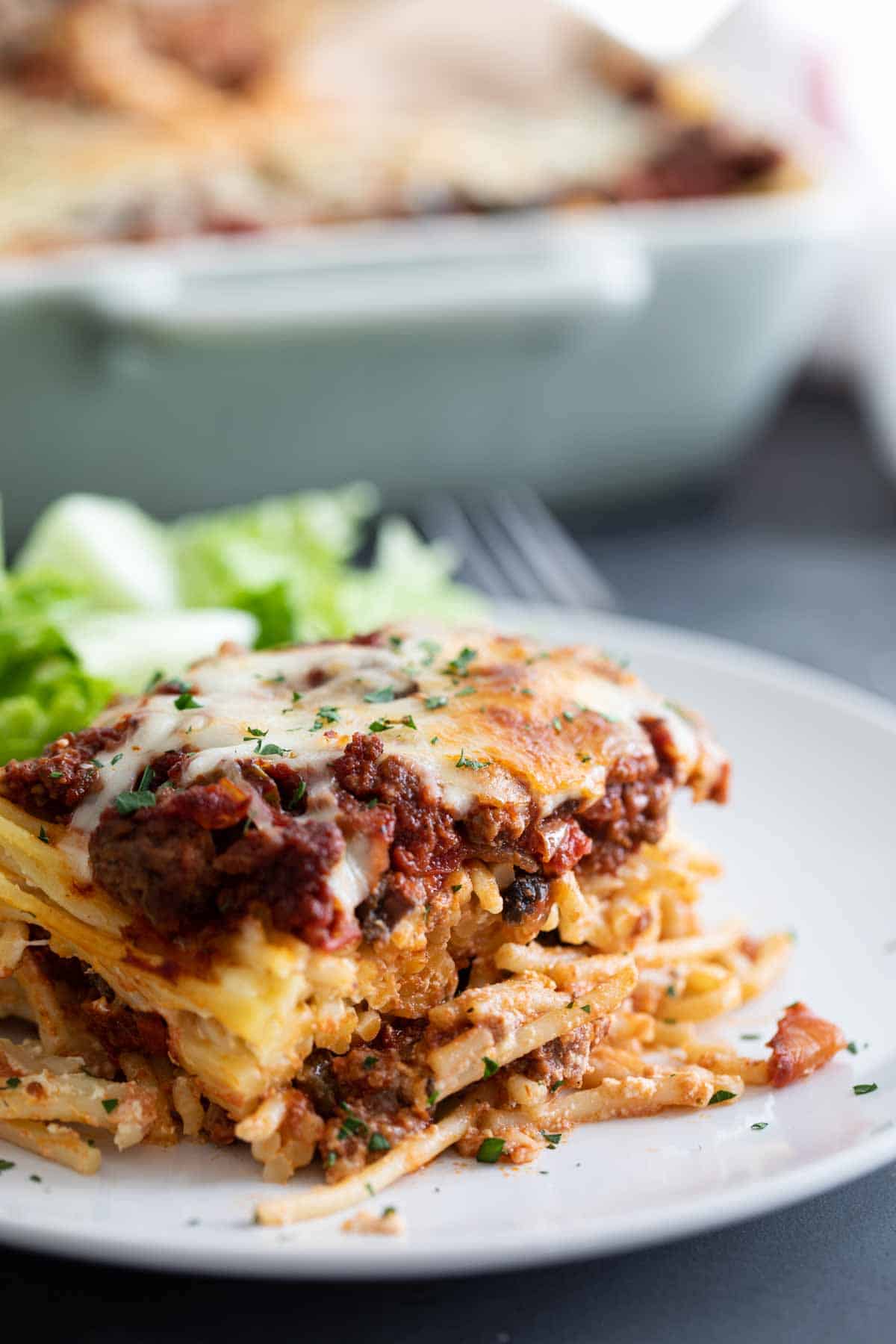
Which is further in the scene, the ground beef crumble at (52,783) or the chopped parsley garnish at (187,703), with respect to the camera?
the chopped parsley garnish at (187,703)

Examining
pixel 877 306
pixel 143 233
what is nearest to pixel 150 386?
pixel 143 233

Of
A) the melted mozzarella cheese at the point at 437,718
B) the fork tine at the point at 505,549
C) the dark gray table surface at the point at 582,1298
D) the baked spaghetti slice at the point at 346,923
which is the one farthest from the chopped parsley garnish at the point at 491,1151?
the fork tine at the point at 505,549

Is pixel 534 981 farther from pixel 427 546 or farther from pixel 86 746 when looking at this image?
pixel 427 546

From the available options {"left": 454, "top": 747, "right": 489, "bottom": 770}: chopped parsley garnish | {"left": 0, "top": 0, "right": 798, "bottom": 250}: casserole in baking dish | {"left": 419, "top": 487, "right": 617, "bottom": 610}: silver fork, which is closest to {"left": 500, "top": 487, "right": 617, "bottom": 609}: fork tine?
{"left": 419, "top": 487, "right": 617, "bottom": 610}: silver fork

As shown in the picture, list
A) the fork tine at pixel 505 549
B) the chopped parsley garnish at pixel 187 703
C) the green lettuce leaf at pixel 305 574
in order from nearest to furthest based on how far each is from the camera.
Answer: the chopped parsley garnish at pixel 187 703 → the green lettuce leaf at pixel 305 574 → the fork tine at pixel 505 549

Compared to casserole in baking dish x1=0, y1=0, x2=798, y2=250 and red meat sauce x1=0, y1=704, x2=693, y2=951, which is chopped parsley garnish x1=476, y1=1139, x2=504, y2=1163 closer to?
red meat sauce x1=0, y1=704, x2=693, y2=951

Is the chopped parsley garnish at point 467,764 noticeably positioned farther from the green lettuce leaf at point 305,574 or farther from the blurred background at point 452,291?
the blurred background at point 452,291

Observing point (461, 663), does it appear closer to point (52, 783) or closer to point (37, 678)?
point (52, 783)

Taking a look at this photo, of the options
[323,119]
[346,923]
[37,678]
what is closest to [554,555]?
[323,119]
